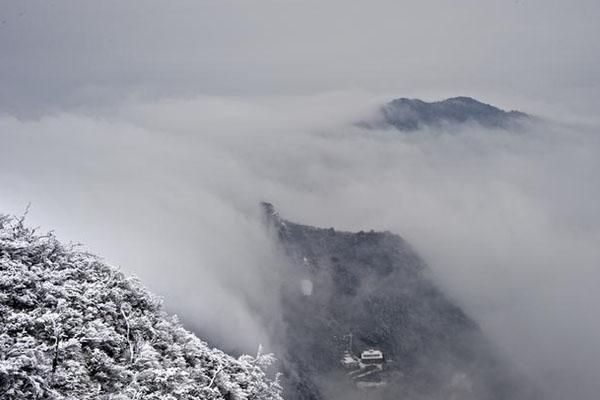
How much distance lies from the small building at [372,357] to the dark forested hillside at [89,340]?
498 ft

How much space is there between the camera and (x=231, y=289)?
17612cm

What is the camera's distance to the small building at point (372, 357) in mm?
170500

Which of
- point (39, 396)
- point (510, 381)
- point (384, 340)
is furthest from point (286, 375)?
point (39, 396)

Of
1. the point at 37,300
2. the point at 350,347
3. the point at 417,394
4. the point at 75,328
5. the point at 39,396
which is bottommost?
the point at 39,396

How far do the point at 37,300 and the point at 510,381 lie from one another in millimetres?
205093

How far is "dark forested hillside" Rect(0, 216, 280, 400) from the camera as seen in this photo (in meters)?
15.8

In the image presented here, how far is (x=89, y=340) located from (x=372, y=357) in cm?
16177

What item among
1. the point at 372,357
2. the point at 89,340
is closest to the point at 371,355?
the point at 372,357

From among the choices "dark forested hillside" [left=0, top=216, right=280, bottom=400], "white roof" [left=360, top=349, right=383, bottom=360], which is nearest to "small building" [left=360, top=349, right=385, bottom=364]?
"white roof" [left=360, top=349, right=383, bottom=360]

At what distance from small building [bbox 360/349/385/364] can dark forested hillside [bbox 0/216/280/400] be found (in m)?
152

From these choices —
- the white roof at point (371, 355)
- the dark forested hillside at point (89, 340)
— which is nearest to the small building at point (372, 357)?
the white roof at point (371, 355)

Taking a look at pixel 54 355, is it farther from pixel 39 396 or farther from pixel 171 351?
pixel 171 351

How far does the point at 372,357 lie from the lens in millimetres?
171000

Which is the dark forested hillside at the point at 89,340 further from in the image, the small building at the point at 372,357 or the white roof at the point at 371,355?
the white roof at the point at 371,355
